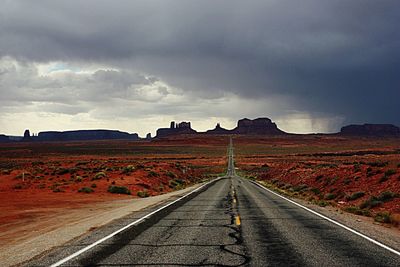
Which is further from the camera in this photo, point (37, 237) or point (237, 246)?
point (37, 237)

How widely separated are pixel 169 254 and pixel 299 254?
2912 millimetres

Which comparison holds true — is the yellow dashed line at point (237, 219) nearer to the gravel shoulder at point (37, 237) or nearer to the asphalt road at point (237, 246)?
the asphalt road at point (237, 246)

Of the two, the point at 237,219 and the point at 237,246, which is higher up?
the point at 237,246

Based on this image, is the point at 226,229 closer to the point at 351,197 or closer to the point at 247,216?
the point at 247,216

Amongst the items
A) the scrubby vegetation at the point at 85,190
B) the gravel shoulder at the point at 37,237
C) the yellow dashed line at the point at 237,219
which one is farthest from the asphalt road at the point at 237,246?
the scrubby vegetation at the point at 85,190

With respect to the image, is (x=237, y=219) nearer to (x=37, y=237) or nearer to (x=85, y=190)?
(x=37, y=237)

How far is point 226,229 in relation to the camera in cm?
1241

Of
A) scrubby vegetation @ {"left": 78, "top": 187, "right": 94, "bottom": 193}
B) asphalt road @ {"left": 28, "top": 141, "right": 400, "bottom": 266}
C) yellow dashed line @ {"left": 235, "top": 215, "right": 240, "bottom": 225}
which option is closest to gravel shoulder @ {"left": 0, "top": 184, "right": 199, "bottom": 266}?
asphalt road @ {"left": 28, "top": 141, "right": 400, "bottom": 266}

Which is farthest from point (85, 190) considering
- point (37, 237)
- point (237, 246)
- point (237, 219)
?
point (237, 246)

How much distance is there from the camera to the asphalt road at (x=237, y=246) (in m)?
8.20

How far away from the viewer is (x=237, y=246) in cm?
975

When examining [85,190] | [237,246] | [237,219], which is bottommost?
[85,190]

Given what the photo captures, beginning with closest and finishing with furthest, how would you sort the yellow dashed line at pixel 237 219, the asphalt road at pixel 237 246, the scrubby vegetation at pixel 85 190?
the asphalt road at pixel 237 246 < the yellow dashed line at pixel 237 219 < the scrubby vegetation at pixel 85 190

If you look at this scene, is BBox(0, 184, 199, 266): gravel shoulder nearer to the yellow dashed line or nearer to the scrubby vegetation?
the yellow dashed line
